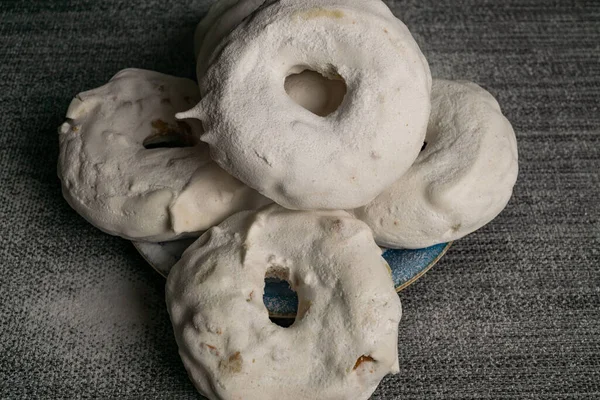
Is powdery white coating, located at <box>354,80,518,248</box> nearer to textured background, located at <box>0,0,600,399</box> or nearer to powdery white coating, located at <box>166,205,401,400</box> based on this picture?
powdery white coating, located at <box>166,205,401,400</box>

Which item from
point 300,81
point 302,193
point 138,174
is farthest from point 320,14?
point 138,174

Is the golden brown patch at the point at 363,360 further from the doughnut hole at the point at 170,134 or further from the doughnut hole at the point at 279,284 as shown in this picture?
the doughnut hole at the point at 170,134

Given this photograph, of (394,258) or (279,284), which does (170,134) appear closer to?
(279,284)

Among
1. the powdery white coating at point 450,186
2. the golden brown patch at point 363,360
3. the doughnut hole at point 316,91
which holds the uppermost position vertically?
the doughnut hole at point 316,91

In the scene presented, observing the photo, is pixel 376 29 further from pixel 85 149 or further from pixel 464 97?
pixel 85 149

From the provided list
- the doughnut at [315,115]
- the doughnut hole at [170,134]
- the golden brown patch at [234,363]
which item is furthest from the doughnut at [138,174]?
the golden brown patch at [234,363]

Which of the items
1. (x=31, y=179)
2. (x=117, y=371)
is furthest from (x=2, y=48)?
(x=117, y=371)
